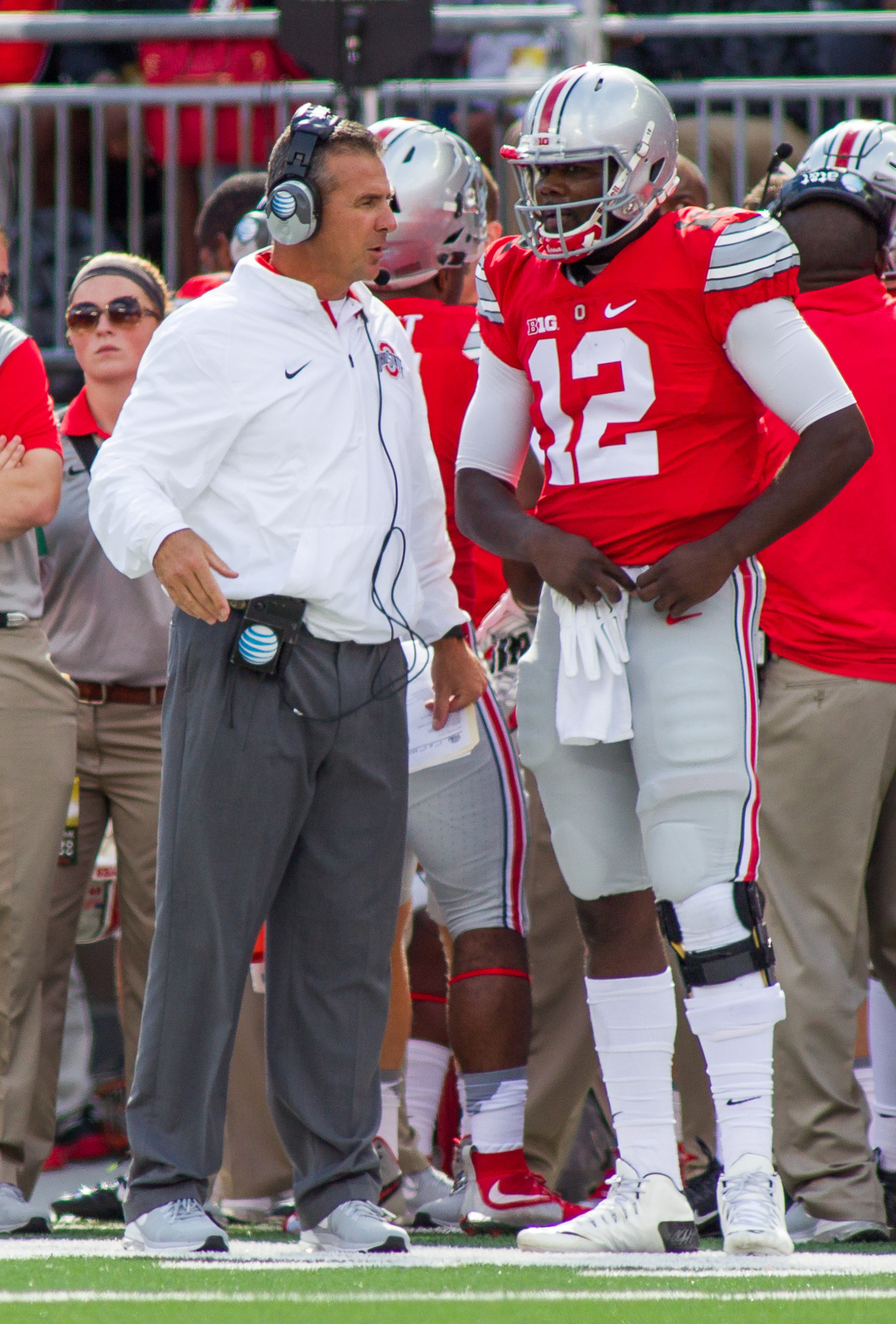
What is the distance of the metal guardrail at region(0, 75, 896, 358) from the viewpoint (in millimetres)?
7254

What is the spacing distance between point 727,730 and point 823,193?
1.50 meters

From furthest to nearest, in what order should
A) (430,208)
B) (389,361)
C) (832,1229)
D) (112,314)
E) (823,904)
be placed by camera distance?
(112,314), (430,208), (823,904), (832,1229), (389,361)

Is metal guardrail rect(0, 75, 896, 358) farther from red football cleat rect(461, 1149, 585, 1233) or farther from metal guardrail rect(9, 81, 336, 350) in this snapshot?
red football cleat rect(461, 1149, 585, 1233)

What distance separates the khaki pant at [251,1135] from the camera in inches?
192

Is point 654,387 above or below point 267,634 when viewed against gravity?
above

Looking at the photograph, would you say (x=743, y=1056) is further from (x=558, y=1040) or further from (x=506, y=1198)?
(x=558, y=1040)

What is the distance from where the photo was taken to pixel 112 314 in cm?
525

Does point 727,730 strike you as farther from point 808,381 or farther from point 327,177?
point 327,177

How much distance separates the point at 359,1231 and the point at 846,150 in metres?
2.79

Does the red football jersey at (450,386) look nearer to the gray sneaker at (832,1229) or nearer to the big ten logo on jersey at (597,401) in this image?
the big ten logo on jersey at (597,401)

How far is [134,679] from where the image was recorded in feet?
16.6

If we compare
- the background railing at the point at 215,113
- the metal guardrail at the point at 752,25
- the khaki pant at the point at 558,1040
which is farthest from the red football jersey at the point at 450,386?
the metal guardrail at the point at 752,25

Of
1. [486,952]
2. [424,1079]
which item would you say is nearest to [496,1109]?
[486,952]

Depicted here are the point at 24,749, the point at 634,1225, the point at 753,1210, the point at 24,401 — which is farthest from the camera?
the point at 24,401
